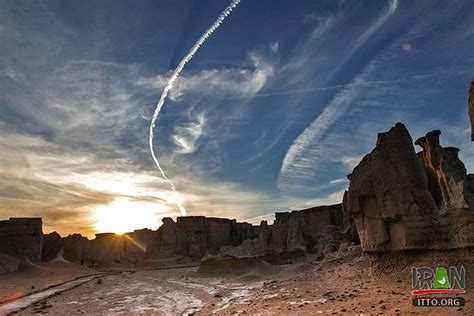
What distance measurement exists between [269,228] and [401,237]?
48.3 meters

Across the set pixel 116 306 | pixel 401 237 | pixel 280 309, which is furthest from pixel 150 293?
pixel 401 237

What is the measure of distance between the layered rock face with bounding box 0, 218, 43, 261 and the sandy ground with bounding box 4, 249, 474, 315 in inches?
896

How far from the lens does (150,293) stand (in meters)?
28.3

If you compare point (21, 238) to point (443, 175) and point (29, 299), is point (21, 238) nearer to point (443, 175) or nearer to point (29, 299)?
point (29, 299)

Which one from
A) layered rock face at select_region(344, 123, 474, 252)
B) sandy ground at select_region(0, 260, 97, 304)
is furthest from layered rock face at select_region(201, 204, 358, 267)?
layered rock face at select_region(344, 123, 474, 252)

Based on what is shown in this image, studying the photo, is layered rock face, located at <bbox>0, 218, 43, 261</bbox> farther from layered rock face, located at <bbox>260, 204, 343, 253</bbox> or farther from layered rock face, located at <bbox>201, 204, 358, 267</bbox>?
layered rock face, located at <bbox>260, 204, 343, 253</bbox>

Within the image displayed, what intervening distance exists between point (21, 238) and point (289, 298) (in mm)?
47908

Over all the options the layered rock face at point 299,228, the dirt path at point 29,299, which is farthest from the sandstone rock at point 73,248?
the layered rock face at point 299,228

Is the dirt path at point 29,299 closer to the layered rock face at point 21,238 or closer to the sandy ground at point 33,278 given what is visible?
the sandy ground at point 33,278

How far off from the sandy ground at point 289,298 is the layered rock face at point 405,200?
117 centimetres

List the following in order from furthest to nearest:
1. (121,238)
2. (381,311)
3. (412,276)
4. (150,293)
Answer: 1. (121,238)
2. (150,293)
3. (412,276)
4. (381,311)

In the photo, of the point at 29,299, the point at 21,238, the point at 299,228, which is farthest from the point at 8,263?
the point at 299,228

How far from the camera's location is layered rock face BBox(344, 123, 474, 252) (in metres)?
13.7

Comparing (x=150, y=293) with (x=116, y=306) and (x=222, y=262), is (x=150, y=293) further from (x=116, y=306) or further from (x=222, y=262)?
(x=222, y=262)
